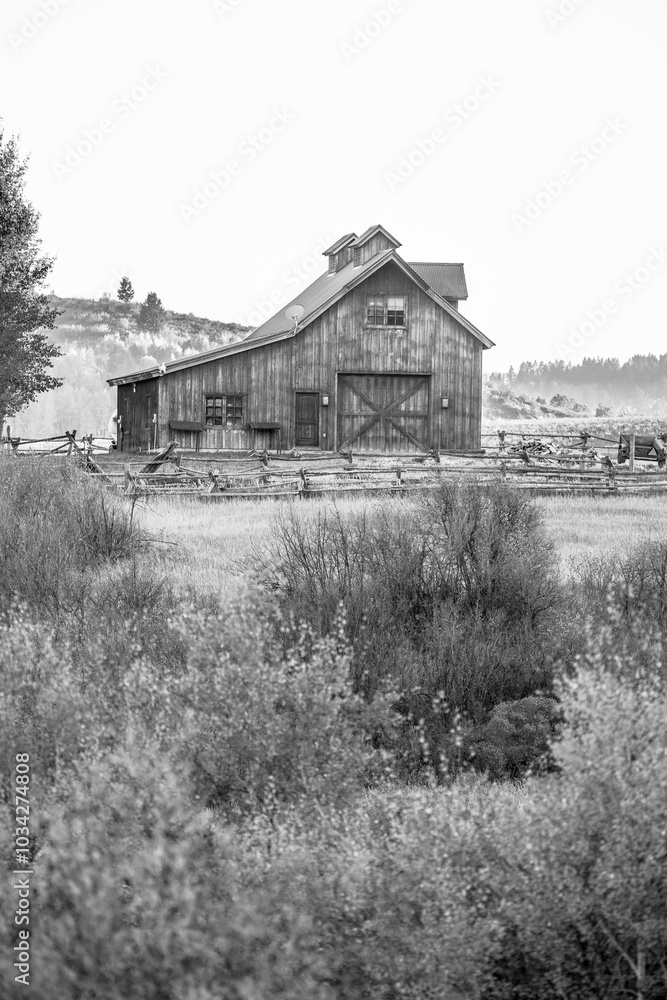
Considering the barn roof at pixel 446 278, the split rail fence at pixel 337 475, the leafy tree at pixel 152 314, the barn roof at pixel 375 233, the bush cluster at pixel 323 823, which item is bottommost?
the bush cluster at pixel 323 823

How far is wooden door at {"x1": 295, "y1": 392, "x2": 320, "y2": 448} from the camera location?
30.8 meters

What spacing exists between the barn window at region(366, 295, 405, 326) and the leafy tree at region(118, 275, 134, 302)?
8395cm

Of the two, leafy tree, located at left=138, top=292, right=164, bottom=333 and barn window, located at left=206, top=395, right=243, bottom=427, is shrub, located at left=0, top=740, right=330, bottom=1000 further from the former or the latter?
leafy tree, located at left=138, top=292, right=164, bottom=333

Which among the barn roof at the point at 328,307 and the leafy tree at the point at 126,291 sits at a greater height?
the leafy tree at the point at 126,291

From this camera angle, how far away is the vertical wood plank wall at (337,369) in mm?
30219

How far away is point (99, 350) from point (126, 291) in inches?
494

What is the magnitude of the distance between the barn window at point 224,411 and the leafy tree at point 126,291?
84.0 m

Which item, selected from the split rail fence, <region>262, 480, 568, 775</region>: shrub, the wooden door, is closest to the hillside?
the wooden door

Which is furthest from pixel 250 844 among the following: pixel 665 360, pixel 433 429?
pixel 665 360

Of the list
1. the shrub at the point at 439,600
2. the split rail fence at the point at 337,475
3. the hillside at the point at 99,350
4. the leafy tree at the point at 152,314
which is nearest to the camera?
the shrub at the point at 439,600

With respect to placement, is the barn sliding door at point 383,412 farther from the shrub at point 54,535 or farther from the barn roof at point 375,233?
the shrub at point 54,535

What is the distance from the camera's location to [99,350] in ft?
333

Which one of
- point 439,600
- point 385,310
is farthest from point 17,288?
point 439,600

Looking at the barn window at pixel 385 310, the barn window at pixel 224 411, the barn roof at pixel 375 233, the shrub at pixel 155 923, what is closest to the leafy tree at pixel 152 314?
the barn roof at pixel 375 233
